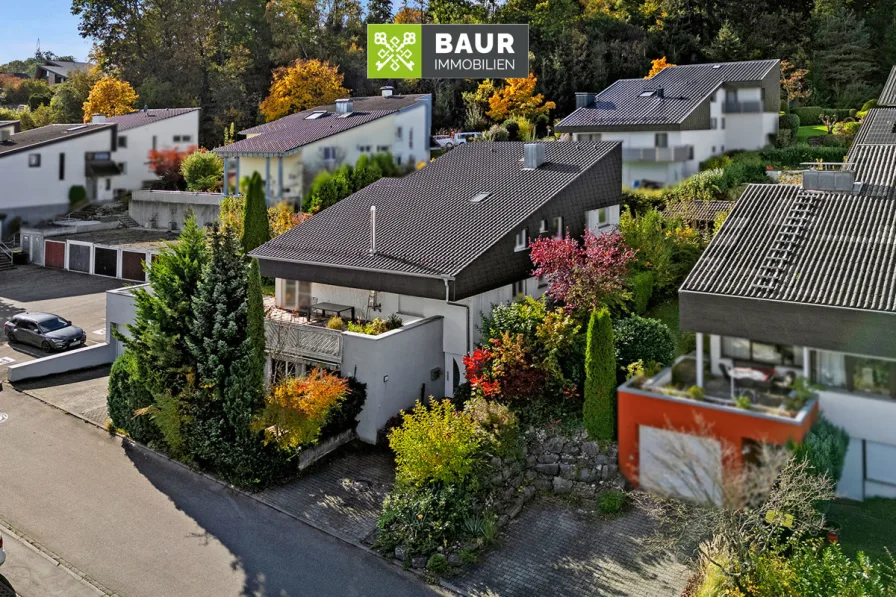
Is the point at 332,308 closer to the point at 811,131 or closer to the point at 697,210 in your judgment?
the point at 697,210

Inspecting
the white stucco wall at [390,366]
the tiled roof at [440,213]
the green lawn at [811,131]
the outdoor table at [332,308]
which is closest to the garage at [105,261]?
the tiled roof at [440,213]

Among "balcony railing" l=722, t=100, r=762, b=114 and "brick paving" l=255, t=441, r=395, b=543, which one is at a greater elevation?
"balcony railing" l=722, t=100, r=762, b=114

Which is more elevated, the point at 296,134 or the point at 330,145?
the point at 296,134

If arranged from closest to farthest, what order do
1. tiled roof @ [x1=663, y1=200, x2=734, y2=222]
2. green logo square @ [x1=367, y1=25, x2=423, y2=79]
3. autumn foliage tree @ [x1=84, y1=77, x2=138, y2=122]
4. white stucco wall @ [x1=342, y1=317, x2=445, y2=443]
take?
white stucco wall @ [x1=342, y1=317, x2=445, y2=443] → green logo square @ [x1=367, y1=25, x2=423, y2=79] → tiled roof @ [x1=663, y1=200, x2=734, y2=222] → autumn foliage tree @ [x1=84, y1=77, x2=138, y2=122]

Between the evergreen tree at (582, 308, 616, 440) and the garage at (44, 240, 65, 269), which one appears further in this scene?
the garage at (44, 240, 65, 269)

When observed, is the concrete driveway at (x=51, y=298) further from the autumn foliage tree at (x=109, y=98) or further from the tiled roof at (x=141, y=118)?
the autumn foliage tree at (x=109, y=98)

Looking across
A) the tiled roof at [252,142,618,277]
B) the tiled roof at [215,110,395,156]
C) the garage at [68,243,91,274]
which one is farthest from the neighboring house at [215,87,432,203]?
the garage at [68,243,91,274]

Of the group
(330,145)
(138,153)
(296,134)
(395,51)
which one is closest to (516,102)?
(296,134)

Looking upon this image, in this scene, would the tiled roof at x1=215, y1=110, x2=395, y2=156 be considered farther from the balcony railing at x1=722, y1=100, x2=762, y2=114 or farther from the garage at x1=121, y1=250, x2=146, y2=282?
the balcony railing at x1=722, y1=100, x2=762, y2=114
